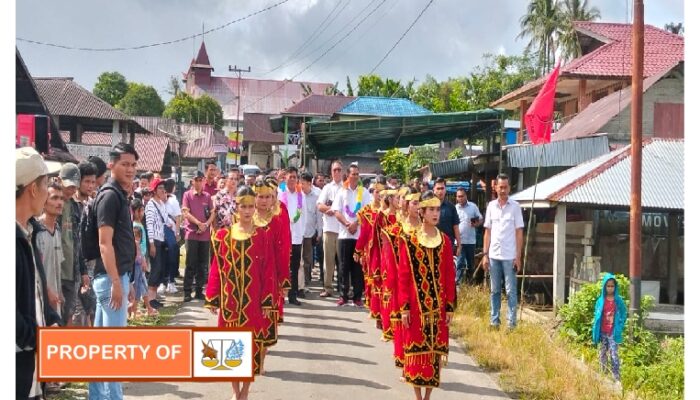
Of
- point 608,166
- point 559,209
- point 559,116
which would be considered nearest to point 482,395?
point 559,209

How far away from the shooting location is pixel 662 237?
12062mm

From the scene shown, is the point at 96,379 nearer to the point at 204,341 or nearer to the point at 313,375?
the point at 204,341

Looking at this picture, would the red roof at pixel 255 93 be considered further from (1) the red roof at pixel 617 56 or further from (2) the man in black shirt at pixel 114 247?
(2) the man in black shirt at pixel 114 247

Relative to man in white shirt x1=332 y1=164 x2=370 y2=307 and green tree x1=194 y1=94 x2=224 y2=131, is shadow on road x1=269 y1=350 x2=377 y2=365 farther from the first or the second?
green tree x1=194 y1=94 x2=224 y2=131

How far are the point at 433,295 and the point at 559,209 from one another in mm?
5487

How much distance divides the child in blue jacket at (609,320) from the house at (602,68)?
1112 centimetres

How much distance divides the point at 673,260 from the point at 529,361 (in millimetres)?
5845

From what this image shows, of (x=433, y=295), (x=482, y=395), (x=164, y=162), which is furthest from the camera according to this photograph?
(x=164, y=162)

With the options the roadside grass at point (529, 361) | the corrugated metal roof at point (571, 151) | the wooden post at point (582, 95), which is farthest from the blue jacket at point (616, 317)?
the wooden post at point (582, 95)

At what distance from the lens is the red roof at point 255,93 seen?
75619mm

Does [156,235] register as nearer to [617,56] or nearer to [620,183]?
[620,183]

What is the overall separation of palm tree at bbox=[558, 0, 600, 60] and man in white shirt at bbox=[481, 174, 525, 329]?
1717 centimetres

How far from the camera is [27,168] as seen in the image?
3512mm

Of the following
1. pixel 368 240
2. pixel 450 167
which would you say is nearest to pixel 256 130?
pixel 450 167
